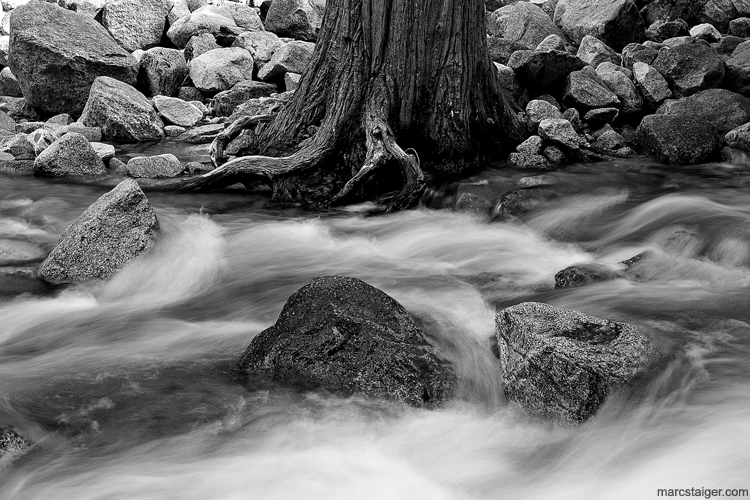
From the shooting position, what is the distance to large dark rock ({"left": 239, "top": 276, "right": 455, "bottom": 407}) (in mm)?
3518

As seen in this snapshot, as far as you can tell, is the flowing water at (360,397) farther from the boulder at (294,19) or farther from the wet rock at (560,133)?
the boulder at (294,19)

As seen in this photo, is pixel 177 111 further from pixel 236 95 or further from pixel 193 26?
pixel 193 26

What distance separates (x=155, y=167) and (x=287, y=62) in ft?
14.6

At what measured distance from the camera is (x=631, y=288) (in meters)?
4.73

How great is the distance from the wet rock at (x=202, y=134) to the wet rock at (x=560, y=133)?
4409mm

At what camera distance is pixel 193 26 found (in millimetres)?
13945

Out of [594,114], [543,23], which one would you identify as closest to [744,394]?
[594,114]

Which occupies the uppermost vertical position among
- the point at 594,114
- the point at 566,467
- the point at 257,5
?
the point at 257,5

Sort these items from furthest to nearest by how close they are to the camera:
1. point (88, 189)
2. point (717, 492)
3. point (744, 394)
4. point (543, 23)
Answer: point (543, 23) → point (88, 189) → point (744, 394) → point (717, 492)

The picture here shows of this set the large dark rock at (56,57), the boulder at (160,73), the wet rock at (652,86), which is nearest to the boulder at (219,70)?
the boulder at (160,73)

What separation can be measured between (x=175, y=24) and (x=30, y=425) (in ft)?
40.8

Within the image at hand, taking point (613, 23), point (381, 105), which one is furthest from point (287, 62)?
point (613, 23)

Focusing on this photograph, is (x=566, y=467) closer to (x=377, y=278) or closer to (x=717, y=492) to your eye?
(x=717, y=492)

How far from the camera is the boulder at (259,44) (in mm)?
13125
